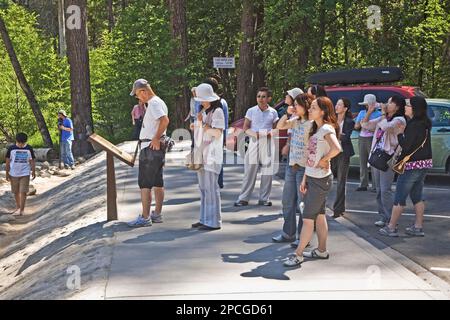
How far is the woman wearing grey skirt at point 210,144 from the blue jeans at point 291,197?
3.46 ft

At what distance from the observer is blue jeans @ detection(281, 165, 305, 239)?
327 inches

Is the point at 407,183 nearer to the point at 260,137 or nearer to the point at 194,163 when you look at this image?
the point at 260,137

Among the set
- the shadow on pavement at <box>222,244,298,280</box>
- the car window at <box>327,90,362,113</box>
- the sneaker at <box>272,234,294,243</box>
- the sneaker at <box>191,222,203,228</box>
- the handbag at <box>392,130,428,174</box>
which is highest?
the car window at <box>327,90,362,113</box>

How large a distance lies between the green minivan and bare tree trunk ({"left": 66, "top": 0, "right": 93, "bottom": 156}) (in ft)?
44.5

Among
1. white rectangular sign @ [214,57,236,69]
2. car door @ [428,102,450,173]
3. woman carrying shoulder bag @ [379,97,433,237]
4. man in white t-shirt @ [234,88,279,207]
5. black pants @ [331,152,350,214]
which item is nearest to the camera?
woman carrying shoulder bag @ [379,97,433,237]

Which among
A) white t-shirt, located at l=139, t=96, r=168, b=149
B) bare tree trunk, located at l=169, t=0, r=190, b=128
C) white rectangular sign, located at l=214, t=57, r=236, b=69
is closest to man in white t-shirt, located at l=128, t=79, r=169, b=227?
white t-shirt, located at l=139, t=96, r=168, b=149

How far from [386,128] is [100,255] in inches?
169

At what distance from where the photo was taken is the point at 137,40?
26.3m

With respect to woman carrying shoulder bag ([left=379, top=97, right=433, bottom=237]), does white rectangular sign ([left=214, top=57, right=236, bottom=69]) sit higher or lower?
higher

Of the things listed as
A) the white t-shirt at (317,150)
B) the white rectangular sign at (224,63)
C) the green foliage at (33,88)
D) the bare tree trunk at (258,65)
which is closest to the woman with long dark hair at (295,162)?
the white t-shirt at (317,150)

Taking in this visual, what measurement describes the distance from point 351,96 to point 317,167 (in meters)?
8.42

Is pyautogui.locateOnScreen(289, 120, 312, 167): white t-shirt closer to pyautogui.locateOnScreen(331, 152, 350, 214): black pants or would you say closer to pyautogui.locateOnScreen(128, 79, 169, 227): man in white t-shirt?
pyautogui.locateOnScreen(128, 79, 169, 227): man in white t-shirt
